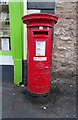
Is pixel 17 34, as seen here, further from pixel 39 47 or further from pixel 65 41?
pixel 65 41

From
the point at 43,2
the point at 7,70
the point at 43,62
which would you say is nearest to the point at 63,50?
the point at 43,62

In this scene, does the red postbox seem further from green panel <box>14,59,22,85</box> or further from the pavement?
green panel <box>14,59,22,85</box>

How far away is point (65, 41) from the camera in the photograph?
319cm

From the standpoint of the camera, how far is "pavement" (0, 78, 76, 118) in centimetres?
209

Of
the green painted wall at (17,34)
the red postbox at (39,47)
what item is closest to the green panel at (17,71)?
the green painted wall at (17,34)

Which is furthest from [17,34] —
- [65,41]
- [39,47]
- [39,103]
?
[39,103]

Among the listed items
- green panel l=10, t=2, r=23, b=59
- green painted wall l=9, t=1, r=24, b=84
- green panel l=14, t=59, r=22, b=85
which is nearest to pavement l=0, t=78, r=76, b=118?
green panel l=14, t=59, r=22, b=85

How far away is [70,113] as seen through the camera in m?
2.12

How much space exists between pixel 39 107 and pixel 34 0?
2.40m

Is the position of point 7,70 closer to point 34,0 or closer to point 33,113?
point 33,113

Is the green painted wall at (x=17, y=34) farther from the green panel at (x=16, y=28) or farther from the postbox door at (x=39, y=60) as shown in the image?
the postbox door at (x=39, y=60)

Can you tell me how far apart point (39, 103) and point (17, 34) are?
→ 65.8 inches

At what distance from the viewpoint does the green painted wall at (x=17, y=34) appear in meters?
2.83

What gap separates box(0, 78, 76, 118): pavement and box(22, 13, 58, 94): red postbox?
0.23 m
